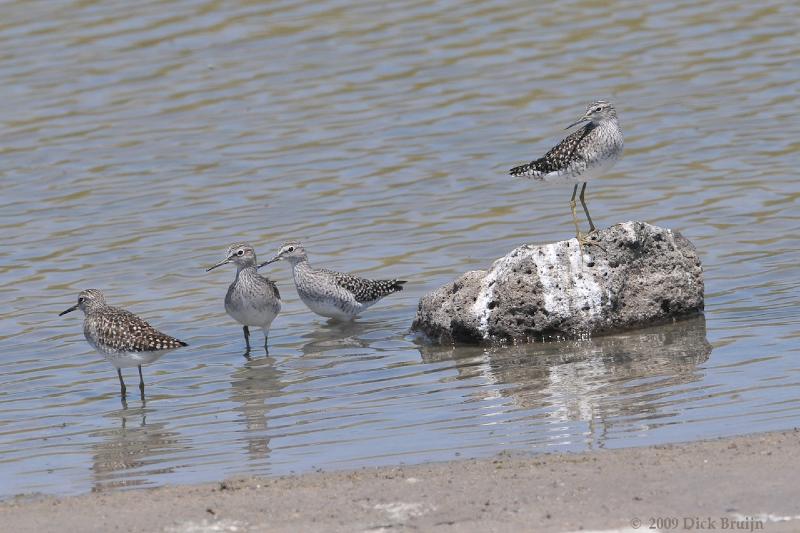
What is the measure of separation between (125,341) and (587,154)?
4668 millimetres

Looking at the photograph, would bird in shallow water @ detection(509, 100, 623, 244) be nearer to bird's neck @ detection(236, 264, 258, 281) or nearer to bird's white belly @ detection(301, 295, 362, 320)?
bird's white belly @ detection(301, 295, 362, 320)

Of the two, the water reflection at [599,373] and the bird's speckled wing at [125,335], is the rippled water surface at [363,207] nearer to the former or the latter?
the water reflection at [599,373]

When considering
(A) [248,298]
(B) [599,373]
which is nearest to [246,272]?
(A) [248,298]

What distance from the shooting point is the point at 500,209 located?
57.7 feet

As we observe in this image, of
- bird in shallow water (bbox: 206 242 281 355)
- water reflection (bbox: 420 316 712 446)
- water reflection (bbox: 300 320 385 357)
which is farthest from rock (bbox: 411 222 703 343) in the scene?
bird in shallow water (bbox: 206 242 281 355)

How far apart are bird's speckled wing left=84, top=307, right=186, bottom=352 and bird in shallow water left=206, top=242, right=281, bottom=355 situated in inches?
56.1

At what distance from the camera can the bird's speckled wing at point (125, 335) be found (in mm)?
12023

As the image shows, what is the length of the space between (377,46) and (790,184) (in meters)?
8.68

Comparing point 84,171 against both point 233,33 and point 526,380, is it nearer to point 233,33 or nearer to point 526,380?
point 233,33

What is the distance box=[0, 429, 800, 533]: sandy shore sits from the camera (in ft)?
25.8

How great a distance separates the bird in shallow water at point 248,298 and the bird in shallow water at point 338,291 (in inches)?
19.2

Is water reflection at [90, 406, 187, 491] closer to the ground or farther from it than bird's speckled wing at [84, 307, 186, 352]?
closer to the ground

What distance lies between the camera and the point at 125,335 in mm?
12062

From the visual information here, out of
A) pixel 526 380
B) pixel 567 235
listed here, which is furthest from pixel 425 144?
pixel 526 380
